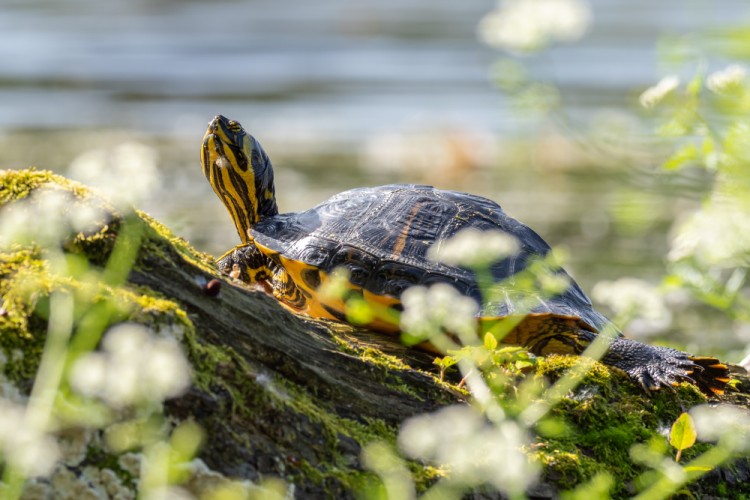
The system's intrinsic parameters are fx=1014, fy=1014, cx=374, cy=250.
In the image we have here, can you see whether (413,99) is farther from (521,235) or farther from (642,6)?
(642,6)

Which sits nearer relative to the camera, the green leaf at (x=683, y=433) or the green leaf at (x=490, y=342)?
the green leaf at (x=683, y=433)

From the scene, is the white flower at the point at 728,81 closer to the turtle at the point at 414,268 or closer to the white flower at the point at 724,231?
the white flower at the point at 724,231

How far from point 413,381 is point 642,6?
26095 millimetres

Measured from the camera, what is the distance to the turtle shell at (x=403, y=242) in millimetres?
2977

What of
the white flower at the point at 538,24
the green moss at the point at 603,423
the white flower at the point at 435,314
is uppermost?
the white flower at the point at 538,24

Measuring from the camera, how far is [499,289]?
2.88 metres

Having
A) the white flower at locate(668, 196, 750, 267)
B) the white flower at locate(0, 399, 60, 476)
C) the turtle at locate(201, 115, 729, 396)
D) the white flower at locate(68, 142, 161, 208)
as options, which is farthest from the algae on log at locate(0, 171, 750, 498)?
the white flower at locate(668, 196, 750, 267)

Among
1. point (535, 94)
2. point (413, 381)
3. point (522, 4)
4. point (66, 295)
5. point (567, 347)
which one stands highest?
point (522, 4)

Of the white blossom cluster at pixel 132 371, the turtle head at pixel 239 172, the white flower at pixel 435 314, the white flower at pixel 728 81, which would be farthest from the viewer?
the turtle head at pixel 239 172

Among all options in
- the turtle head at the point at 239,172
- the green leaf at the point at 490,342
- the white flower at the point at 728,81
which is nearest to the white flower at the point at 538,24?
the white flower at the point at 728,81

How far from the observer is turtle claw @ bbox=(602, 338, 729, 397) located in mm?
2701

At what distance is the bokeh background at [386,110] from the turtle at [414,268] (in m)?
0.33

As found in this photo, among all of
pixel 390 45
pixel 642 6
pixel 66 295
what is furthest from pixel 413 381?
pixel 642 6

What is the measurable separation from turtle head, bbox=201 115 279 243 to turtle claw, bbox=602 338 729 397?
1.41 meters
